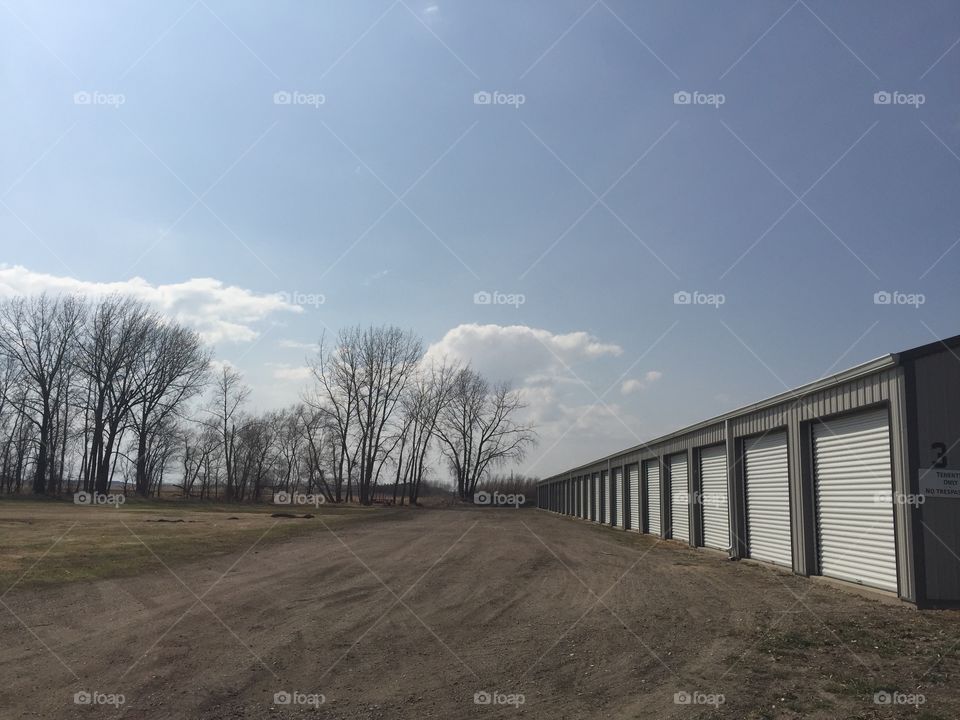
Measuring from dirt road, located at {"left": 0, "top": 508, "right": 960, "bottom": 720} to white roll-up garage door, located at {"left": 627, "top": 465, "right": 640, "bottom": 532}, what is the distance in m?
20.9

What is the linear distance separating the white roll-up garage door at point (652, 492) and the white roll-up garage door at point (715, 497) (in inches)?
250

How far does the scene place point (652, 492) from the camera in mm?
32562

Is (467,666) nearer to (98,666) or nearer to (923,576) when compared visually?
(98,666)

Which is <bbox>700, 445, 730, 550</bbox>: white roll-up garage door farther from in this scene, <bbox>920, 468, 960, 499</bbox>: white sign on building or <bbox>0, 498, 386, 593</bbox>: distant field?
<bbox>0, 498, 386, 593</bbox>: distant field

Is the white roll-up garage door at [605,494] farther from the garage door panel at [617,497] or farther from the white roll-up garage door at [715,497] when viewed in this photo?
the white roll-up garage door at [715,497]

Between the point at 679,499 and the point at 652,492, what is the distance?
4873 millimetres

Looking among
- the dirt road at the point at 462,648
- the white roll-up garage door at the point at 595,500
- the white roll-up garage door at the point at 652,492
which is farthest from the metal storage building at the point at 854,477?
the white roll-up garage door at the point at 595,500

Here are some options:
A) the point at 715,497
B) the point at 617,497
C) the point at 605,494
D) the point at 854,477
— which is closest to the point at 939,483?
the point at 854,477

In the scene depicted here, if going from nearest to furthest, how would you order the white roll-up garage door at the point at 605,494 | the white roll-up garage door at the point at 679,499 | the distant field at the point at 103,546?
the distant field at the point at 103,546 → the white roll-up garage door at the point at 679,499 → the white roll-up garage door at the point at 605,494

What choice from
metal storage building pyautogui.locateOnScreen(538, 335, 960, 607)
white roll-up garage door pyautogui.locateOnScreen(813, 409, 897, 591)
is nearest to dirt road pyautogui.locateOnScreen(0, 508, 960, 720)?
white roll-up garage door pyautogui.locateOnScreen(813, 409, 897, 591)

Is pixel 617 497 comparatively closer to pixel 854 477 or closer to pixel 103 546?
pixel 854 477

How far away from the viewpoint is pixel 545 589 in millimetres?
13070

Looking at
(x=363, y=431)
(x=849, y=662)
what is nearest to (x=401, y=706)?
(x=849, y=662)

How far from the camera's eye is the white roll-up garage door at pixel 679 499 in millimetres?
26797
